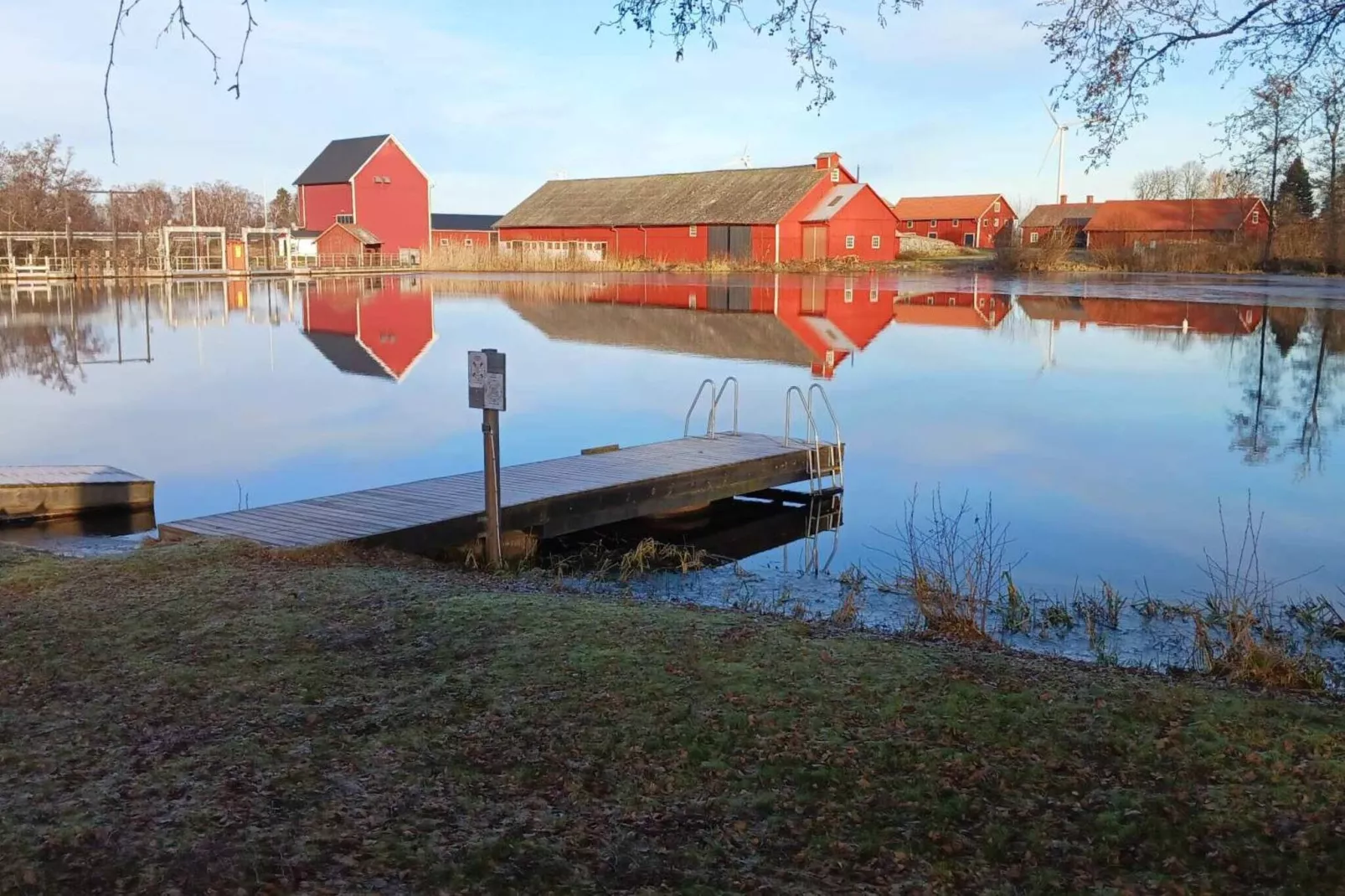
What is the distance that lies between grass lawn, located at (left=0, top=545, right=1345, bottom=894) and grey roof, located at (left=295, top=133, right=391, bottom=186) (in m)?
65.6

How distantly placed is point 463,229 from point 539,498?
80.3 metres

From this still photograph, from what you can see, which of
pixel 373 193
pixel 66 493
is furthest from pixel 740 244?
pixel 66 493

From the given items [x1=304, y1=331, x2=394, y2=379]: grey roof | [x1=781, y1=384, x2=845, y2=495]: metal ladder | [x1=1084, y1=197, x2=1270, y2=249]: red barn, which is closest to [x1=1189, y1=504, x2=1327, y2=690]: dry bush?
[x1=781, y1=384, x2=845, y2=495]: metal ladder

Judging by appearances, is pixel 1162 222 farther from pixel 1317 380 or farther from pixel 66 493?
pixel 66 493

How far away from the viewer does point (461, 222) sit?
93.1 m

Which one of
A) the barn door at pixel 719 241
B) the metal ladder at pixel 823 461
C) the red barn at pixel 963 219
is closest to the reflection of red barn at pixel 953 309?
the barn door at pixel 719 241

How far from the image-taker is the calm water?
13.0 m

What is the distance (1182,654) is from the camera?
809 centimetres

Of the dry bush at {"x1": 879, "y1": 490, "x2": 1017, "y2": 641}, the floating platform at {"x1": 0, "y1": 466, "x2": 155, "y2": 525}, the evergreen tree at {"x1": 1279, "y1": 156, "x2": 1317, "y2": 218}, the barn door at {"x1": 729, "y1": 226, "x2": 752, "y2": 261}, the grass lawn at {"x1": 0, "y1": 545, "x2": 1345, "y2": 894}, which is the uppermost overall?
the evergreen tree at {"x1": 1279, "y1": 156, "x2": 1317, "y2": 218}

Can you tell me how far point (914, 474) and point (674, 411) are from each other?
5.61 metres

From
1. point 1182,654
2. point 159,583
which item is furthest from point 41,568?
point 1182,654

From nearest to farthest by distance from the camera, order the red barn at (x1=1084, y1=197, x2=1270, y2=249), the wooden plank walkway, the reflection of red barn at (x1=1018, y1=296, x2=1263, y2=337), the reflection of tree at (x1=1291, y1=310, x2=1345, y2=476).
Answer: the wooden plank walkway → the reflection of tree at (x1=1291, y1=310, x2=1345, y2=476) → the reflection of red barn at (x1=1018, y1=296, x2=1263, y2=337) → the red barn at (x1=1084, y1=197, x2=1270, y2=249)

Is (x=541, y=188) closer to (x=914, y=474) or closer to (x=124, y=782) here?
(x=914, y=474)

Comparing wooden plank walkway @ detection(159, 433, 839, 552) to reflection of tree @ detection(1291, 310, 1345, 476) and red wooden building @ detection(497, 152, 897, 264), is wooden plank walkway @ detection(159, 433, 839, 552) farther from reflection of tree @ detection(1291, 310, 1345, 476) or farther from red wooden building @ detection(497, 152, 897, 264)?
red wooden building @ detection(497, 152, 897, 264)
